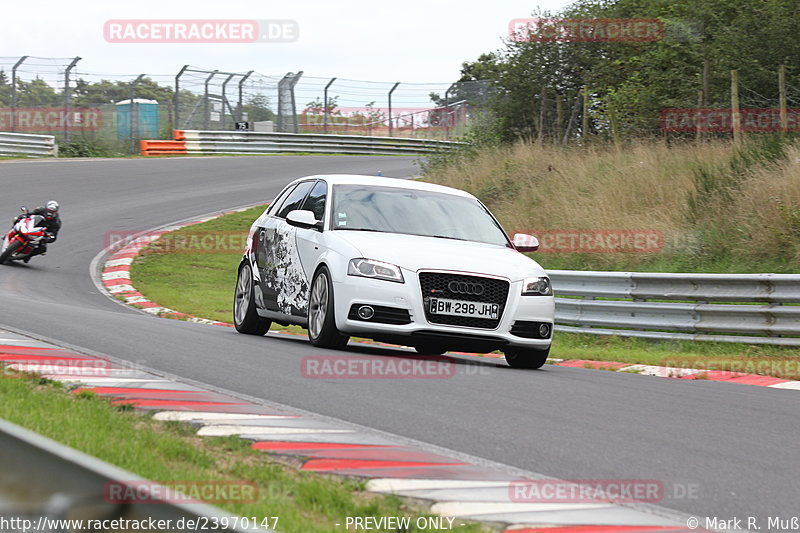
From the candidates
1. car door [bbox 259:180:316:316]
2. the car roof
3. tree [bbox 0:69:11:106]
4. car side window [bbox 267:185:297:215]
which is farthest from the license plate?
tree [bbox 0:69:11:106]

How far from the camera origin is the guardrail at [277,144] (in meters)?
38.9

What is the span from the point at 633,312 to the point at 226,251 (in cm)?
1277

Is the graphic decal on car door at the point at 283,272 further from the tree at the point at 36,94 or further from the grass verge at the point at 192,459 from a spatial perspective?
the tree at the point at 36,94

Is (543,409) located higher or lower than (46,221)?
lower

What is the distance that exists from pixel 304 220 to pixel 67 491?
7.23m

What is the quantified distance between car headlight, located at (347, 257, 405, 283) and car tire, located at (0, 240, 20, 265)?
12969 mm

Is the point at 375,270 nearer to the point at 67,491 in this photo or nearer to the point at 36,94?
the point at 67,491

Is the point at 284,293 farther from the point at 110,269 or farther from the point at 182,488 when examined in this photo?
the point at 110,269

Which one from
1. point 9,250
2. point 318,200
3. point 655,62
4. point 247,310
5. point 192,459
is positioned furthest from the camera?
point 655,62

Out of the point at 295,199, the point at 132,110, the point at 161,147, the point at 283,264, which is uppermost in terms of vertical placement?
the point at 132,110

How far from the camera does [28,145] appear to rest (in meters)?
35.2

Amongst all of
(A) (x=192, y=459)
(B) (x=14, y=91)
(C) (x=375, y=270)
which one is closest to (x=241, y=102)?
(B) (x=14, y=91)

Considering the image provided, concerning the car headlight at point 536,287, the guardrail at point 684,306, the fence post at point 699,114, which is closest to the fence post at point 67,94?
the fence post at point 699,114

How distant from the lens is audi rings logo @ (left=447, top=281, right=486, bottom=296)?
29.1 feet
